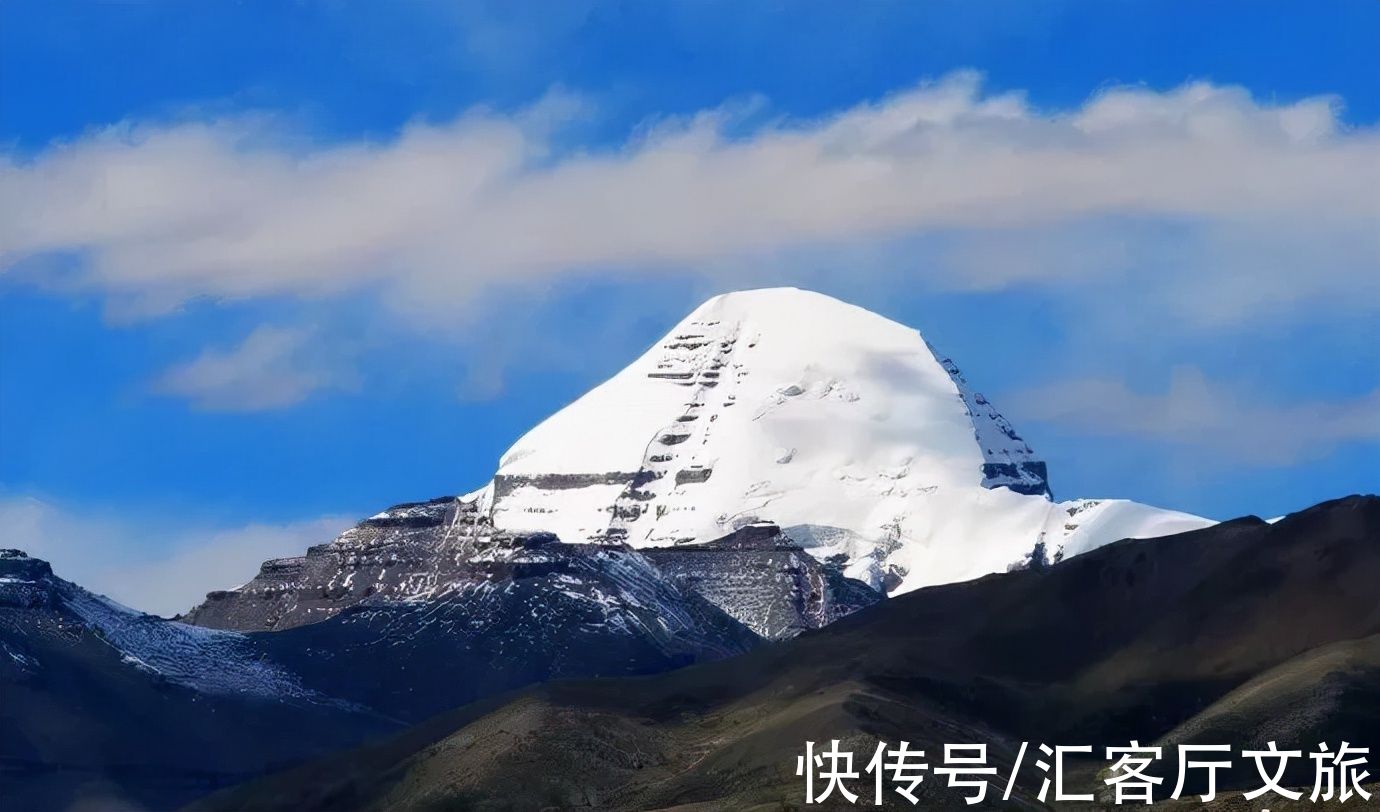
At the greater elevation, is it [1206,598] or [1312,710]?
[1206,598]

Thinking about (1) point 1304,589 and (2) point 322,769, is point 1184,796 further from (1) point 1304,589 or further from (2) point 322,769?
(2) point 322,769

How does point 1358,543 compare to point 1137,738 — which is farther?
point 1358,543

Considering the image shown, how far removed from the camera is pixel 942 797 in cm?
14875

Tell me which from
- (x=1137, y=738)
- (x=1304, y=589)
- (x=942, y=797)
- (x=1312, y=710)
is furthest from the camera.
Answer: (x=1304, y=589)

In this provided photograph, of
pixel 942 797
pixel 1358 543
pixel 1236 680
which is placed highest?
pixel 1358 543

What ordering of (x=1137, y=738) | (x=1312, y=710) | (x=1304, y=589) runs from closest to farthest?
(x=1312, y=710) → (x=1137, y=738) → (x=1304, y=589)

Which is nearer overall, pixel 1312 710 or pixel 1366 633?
pixel 1312 710

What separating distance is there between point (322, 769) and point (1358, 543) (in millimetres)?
75227

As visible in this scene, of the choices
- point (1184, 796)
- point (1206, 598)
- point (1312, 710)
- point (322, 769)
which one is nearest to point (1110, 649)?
point (1206, 598)

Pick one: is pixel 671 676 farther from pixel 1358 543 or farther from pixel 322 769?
pixel 1358 543

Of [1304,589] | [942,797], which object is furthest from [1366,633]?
[942,797]

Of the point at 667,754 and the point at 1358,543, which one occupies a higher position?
the point at 1358,543

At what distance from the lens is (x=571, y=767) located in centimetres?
16850

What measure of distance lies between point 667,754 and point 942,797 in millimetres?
29646
